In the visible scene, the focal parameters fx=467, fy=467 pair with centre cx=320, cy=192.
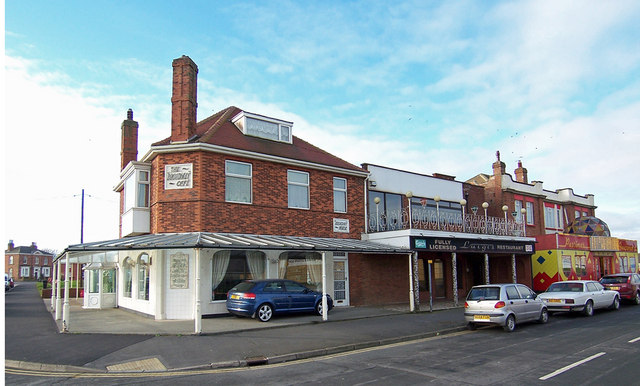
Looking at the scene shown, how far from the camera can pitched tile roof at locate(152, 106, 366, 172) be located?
18203 millimetres

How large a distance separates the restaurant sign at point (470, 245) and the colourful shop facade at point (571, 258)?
3.53 metres

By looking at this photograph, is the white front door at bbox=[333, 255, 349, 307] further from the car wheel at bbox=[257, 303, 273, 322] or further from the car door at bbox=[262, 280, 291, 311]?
the car wheel at bbox=[257, 303, 273, 322]

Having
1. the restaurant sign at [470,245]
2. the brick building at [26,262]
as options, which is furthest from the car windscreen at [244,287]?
the brick building at [26,262]

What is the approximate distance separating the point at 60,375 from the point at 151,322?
6622 millimetres

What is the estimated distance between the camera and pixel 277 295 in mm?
15539

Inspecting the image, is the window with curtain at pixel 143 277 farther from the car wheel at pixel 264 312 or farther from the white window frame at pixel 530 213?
the white window frame at pixel 530 213

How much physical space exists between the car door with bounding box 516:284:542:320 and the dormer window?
11371 millimetres

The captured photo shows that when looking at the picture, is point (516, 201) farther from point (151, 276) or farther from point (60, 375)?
point (60, 375)

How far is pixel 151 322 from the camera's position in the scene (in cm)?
1555

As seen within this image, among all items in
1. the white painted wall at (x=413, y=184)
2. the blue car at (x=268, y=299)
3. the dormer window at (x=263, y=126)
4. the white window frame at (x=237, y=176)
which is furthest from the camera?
the white painted wall at (x=413, y=184)

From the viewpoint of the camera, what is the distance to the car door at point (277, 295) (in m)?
15.4

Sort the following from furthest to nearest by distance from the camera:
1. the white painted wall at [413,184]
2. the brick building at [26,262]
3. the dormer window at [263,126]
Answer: the brick building at [26,262]
the white painted wall at [413,184]
the dormer window at [263,126]

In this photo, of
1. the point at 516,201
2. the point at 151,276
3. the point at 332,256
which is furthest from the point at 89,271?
the point at 516,201

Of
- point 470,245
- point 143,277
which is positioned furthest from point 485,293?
point 143,277
